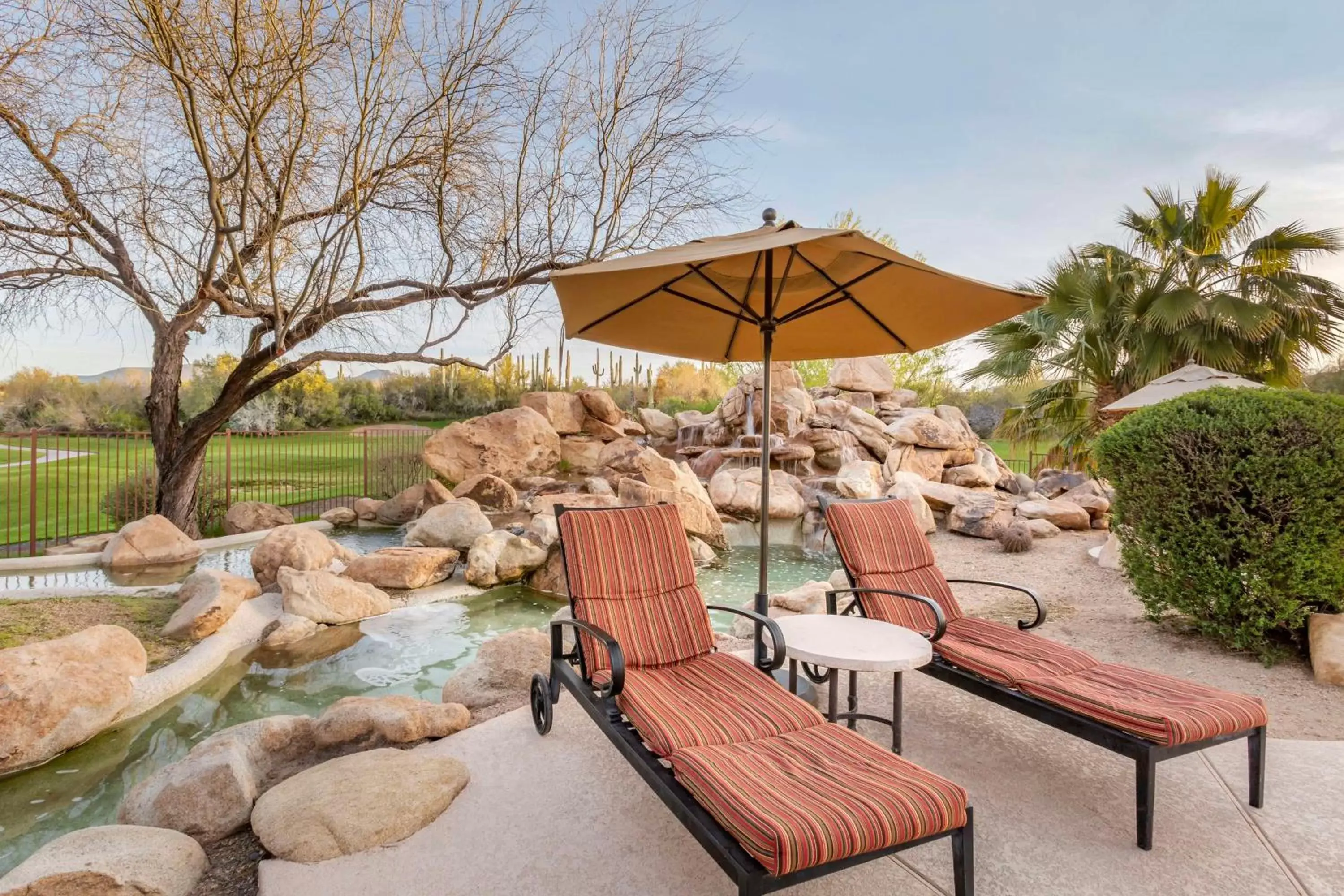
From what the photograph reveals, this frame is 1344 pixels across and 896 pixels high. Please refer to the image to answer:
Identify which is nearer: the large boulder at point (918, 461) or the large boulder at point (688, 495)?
the large boulder at point (688, 495)

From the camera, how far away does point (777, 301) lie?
3648 mm

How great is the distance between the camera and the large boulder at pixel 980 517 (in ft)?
32.7

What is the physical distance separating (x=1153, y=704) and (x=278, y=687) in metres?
5.34

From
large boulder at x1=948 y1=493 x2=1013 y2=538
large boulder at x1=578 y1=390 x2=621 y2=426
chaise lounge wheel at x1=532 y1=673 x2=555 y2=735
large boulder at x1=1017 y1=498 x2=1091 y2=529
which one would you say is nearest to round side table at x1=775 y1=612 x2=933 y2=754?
chaise lounge wheel at x1=532 y1=673 x2=555 y2=735

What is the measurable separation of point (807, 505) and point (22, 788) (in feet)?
32.3

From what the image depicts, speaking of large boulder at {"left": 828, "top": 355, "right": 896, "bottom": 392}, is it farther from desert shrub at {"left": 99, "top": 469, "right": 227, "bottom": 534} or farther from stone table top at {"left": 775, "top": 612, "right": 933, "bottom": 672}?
stone table top at {"left": 775, "top": 612, "right": 933, "bottom": 672}

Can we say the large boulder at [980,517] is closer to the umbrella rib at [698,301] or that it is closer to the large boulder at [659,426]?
the umbrella rib at [698,301]

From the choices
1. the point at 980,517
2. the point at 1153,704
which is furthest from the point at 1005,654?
the point at 980,517

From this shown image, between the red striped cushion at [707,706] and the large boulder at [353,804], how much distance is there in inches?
31.3

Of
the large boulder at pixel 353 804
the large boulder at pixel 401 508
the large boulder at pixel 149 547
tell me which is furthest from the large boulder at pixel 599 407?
the large boulder at pixel 353 804

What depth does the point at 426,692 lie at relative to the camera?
482 cm

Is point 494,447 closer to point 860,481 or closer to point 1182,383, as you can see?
point 860,481

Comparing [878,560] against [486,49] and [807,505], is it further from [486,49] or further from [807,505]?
[807,505]

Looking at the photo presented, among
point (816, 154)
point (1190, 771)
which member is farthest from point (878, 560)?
point (816, 154)
